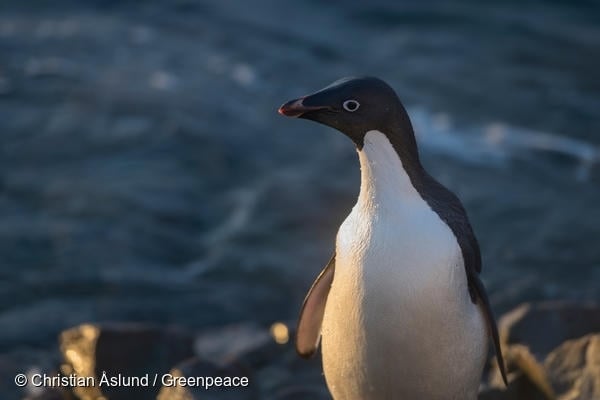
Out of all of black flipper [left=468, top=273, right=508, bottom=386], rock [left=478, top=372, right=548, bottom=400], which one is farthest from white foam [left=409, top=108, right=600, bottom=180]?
black flipper [left=468, top=273, right=508, bottom=386]

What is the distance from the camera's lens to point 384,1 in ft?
53.6

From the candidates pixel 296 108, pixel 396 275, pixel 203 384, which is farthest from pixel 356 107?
pixel 203 384

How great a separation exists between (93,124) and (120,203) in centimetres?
186

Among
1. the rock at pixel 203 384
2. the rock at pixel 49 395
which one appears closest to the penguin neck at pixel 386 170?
the rock at pixel 203 384

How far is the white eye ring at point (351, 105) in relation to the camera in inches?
195

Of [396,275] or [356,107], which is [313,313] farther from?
[356,107]

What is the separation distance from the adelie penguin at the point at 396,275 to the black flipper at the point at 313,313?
213 millimetres

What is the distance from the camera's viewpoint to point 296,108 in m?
4.88

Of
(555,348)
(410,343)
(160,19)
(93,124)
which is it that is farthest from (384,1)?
(410,343)

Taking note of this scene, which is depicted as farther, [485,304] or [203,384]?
[203,384]

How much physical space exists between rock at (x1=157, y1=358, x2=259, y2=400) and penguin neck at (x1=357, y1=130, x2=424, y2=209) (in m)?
1.51

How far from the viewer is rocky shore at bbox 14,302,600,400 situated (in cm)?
598

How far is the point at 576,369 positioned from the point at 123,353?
8.49 feet

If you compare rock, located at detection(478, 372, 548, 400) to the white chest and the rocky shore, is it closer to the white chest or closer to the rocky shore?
the rocky shore
